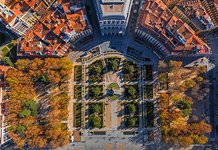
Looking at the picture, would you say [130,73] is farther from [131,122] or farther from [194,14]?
[194,14]

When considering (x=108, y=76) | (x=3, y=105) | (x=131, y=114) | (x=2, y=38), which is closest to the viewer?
(x=3, y=105)

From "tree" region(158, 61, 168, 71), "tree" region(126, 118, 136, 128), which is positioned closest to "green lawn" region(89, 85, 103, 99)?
"tree" region(126, 118, 136, 128)

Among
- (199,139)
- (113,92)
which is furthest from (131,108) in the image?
(199,139)

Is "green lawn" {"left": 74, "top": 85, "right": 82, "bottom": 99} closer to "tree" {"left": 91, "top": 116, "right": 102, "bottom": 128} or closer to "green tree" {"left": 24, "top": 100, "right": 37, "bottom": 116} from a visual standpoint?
"tree" {"left": 91, "top": 116, "right": 102, "bottom": 128}

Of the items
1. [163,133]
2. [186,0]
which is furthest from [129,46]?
[163,133]

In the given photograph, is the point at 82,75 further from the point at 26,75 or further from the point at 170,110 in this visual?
the point at 170,110

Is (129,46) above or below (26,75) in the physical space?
above

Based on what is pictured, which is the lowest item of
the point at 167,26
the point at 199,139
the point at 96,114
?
the point at 199,139
